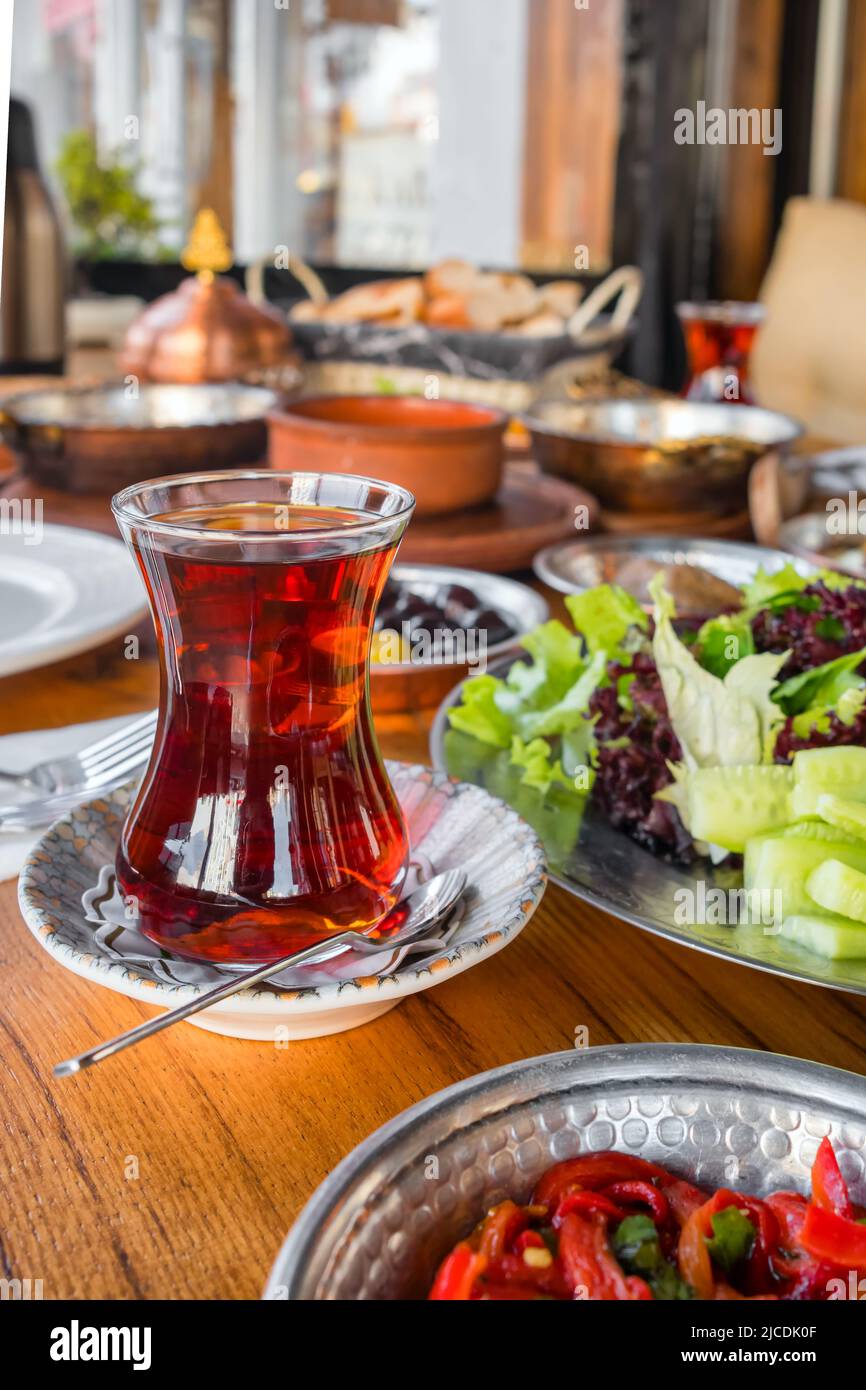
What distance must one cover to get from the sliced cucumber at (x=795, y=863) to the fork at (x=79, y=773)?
1.32 ft

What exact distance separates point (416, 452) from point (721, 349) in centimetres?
97

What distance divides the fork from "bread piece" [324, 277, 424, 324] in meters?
2.37

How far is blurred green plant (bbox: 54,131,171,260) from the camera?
616cm

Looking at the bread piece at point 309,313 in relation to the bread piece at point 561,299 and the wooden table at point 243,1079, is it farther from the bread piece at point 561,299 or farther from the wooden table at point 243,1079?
the wooden table at point 243,1079

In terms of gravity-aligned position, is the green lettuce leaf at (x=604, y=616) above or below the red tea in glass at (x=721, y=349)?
below

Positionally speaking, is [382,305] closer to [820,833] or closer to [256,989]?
[820,833]

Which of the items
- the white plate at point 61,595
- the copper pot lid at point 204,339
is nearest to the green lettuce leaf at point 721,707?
the white plate at point 61,595

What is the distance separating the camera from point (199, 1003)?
1.81 feet

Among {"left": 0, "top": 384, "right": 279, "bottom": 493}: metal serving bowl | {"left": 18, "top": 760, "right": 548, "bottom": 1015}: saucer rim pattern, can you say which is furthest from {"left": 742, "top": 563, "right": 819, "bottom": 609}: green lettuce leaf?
{"left": 0, "top": 384, "right": 279, "bottom": 493}: metal serving bowl

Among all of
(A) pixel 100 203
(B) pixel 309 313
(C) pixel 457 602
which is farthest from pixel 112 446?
(A) pixel 100 203

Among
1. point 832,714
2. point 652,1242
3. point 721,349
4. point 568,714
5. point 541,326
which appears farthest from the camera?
point 541,326

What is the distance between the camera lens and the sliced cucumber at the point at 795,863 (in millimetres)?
711

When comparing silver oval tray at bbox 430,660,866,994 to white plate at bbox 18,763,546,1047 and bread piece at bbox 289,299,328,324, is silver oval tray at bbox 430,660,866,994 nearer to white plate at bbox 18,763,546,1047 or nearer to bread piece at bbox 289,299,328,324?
white plate at bbox 18,763,546,1047
